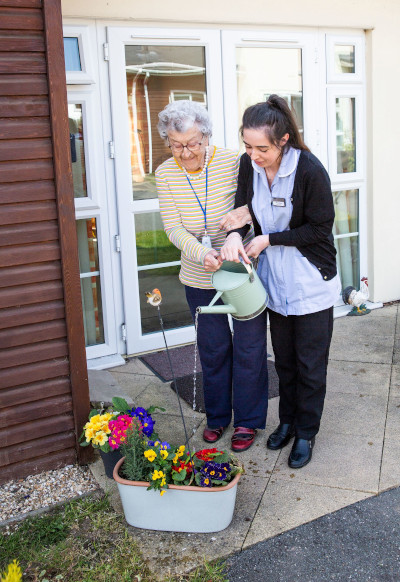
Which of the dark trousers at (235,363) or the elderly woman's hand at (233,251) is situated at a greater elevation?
the elderly woman's hand at (233,251)

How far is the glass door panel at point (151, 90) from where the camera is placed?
436 centimetres

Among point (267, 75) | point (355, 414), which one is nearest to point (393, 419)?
point (355, 414)

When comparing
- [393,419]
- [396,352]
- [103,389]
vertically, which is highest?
[103,389]

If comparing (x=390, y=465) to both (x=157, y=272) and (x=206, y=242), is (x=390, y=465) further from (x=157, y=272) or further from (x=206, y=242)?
(x=157, y=272)

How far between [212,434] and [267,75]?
109 inches

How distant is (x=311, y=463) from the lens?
10.3 feet

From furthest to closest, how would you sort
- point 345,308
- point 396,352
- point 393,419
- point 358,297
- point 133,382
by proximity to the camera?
point 345,308 < point 358,297 < point 396,352 < point 133,382 < point 393,419

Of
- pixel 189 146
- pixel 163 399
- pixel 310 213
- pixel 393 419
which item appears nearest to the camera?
pixel 310 213

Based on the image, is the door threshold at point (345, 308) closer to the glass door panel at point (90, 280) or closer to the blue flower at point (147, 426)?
the glass door panel at point (90, 280)

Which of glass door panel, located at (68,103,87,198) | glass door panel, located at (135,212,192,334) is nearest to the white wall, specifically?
glass door panel, located at (68,103,87,198)

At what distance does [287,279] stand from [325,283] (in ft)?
0.55

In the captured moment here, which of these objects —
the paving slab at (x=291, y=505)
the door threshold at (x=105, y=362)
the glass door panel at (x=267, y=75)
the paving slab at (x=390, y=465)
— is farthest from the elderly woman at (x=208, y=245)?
the glass door panel at (x=267, y=75)

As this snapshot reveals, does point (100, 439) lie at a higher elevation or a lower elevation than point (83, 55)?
lower

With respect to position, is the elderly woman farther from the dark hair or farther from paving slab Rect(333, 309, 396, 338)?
paving slab Rect(333, 309, 396, 338)
